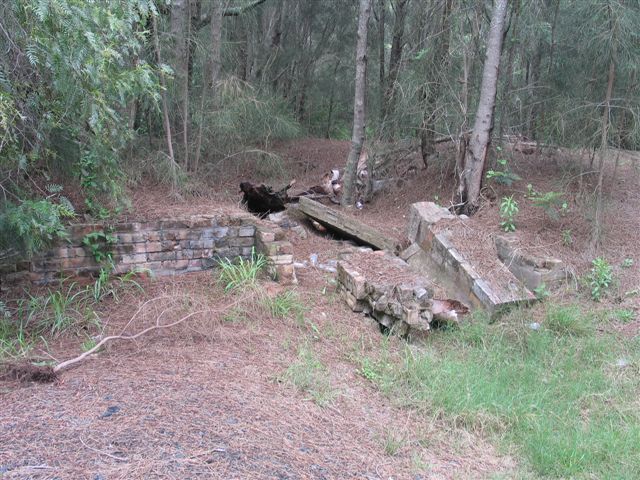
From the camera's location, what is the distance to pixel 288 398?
11.9 feet

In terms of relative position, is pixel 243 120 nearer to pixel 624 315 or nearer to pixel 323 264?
pixel 323 264

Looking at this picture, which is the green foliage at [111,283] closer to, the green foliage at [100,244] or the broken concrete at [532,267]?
the green foliage at [100,244]

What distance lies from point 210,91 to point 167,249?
411cm

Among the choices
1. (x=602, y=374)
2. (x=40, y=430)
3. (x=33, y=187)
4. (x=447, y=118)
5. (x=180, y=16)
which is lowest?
(x=602, y=374)

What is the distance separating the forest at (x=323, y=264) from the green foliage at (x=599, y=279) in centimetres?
2

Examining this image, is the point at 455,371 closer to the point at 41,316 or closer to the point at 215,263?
the point at 215,263

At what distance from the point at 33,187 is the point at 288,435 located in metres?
3.55

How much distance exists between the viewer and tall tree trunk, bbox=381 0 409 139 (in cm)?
948

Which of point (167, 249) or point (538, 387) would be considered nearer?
point (538, 387)

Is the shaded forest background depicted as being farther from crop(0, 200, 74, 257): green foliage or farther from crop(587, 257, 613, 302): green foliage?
crop(587, 257, 613, 302): green foliage

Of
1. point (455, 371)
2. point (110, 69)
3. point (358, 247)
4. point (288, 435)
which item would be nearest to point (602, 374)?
point (455, 371)

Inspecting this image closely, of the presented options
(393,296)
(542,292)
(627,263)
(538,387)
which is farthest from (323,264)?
(627,263)

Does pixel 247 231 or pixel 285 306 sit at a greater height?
pixel 247 231

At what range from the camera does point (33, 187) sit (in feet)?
16.4
